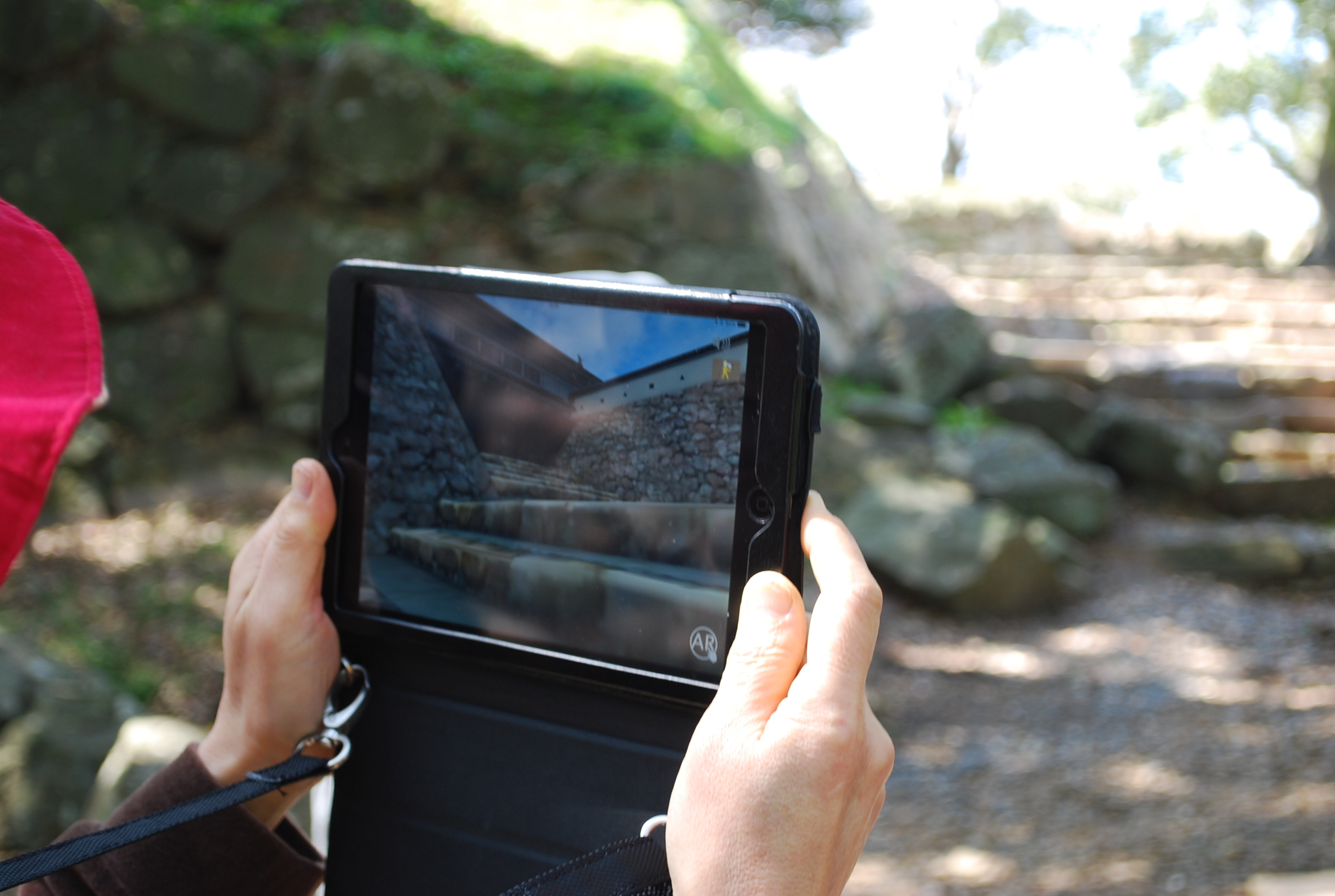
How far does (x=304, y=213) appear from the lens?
5281mm

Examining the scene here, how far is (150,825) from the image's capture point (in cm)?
86

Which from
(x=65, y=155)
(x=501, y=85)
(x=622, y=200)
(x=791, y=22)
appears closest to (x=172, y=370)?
(x=65, y=155)

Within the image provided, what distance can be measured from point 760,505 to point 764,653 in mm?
143

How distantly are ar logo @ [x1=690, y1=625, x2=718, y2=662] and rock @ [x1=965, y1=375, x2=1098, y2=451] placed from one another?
6.85 meters

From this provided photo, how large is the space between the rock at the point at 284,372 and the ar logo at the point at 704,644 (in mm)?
4659

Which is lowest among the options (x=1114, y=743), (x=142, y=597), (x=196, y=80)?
(x=1114, y=743)

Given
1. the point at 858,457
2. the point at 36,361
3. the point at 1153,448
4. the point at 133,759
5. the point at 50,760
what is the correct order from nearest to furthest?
the point at 36,361, the point at 133,759, the point at 50,760, the point at 858,457, the point at 1153,448

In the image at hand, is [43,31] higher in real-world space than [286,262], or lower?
higher

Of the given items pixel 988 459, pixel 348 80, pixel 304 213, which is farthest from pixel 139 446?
pixel 988 459

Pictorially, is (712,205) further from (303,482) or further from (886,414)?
(303,482)

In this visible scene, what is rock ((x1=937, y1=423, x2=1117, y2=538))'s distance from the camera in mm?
6039

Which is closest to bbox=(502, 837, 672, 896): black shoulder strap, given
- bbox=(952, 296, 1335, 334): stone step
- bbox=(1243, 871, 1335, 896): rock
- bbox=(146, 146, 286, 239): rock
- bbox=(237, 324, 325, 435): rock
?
bbox=(1243, 871, 1335, 896): rock

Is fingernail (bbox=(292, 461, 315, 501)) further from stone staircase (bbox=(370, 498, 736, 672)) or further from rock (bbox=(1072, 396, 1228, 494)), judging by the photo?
rock (bbox=(1072, 396, 1228, 494))

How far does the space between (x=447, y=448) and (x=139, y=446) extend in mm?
4650
